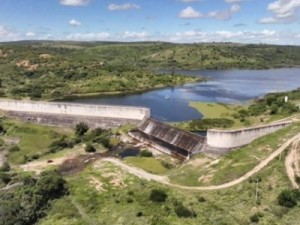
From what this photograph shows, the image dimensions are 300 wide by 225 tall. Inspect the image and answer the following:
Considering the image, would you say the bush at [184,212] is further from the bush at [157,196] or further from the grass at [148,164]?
the grass at [148,164]

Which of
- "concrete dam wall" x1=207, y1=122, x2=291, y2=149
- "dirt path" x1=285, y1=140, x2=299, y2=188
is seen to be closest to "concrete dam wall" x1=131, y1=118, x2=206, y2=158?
"concrete dam wall" x1=207, y1=122, x2=291, y2=149

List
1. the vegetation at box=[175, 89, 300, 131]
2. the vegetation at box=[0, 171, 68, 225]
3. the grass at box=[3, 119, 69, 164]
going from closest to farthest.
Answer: the vegetation at box=[0, 171, 68, 225], the grass at box=[3, 119, 69, 164], the vegetation at box=[175, 89, 300, 131]

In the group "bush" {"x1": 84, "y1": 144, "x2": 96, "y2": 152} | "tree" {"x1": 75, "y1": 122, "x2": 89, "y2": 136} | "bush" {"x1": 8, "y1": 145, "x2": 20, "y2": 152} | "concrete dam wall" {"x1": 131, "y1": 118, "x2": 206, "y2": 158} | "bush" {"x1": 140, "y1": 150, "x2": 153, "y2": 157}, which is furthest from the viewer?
"tree" {"x1": 75, "y1": 122, "x2": 89, "y2": 136}

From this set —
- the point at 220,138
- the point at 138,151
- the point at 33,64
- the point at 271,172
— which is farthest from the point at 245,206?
the point at 33,64

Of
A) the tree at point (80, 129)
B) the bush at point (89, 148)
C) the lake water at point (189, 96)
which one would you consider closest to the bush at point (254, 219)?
the bush at point (89, 148)

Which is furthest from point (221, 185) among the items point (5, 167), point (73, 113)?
point (73, 113)

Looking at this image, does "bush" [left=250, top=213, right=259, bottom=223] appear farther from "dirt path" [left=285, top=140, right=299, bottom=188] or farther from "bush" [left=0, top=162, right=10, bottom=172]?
"bush" [left=0, top=162, right=10, bottom=172]
